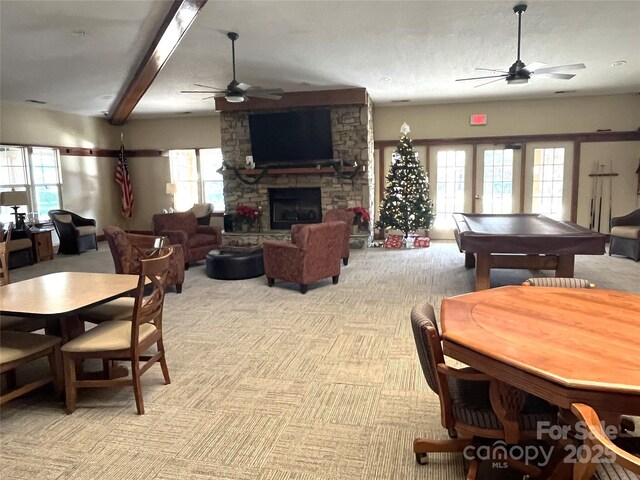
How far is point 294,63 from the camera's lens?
6504 millimetres

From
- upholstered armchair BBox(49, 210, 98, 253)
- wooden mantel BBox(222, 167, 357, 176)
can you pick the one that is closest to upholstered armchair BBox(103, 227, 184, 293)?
wooden mantel BBox(222, 167, 357, 176)

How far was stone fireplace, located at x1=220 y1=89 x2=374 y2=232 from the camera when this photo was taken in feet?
28.2

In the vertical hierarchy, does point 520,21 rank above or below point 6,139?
above

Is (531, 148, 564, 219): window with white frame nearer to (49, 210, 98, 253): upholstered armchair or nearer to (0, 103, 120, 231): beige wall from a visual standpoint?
(49, 210, 98, 253): upholstered armchair

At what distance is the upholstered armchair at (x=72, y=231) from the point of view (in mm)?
8695

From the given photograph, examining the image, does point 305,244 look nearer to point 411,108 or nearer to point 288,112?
point 288,112

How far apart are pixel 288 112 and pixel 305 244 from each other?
4.32 meters

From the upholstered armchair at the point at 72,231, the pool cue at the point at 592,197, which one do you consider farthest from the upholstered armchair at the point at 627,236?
the upholstered armchair at the point at 72,231

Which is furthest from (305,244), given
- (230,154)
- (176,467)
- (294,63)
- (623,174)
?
(623,174)

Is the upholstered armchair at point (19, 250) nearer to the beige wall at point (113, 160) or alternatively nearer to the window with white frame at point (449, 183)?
the beige wall at point (113, 160)

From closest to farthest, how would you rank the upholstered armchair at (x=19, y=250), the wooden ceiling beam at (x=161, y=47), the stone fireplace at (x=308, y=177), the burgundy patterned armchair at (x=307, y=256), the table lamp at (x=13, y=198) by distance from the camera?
1. the wooden ceiling beam at (x=161, y=47)
2. the burgundy patterned armchair at (x=307, y=256)
3. the upholstered armchair at (x=19, y=250)
4. the table lamp at (x=13, y=198)
5. the stone fireplace at (x=308, y=177)

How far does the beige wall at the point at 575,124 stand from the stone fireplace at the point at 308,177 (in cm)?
155

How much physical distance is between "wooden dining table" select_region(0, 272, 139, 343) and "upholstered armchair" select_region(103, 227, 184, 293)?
1.34 meters

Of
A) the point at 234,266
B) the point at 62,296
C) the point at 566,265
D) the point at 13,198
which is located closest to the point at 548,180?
the point at 566,265
